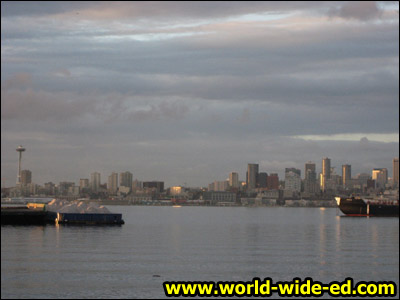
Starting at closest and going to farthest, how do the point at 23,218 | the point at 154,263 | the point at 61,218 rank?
the point at 154,263 → the point at 61,218 → the point at 23,218

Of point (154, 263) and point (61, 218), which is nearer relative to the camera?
point (154, 263)

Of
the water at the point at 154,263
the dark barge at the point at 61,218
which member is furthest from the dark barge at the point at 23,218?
the water at the point at 154,263

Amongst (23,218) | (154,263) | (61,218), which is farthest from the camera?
(23,218)

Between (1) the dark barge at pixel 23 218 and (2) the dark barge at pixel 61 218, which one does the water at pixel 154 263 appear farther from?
(1) the dark barge at pixel 23 218

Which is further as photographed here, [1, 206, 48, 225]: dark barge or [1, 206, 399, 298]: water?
[1, 206, 48, 225]: dark barge

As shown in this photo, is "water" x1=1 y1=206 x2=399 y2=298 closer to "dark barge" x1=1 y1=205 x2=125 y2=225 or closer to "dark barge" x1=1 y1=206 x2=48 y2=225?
"dark barge" x1=1 y1=205 x2=125 y2=225

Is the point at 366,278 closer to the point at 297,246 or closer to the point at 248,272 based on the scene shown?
the point at 248,272

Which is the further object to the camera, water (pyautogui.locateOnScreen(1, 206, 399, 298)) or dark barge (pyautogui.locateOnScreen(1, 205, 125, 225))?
dark barge (pyautogui.locateOnScreen(1, 205, 125, 225))

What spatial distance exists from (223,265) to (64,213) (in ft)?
281

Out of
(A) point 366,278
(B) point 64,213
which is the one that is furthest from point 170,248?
(B) point 64,213

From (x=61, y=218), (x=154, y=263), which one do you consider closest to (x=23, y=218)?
(x=61, y=218)

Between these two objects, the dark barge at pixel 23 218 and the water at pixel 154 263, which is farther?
the dark barge at pixel 23 218

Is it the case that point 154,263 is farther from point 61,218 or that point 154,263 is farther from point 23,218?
point 23,218

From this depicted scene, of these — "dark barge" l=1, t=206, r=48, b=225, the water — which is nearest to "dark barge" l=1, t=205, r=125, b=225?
"dark barge" l=1, t=206, r=48, b=225
